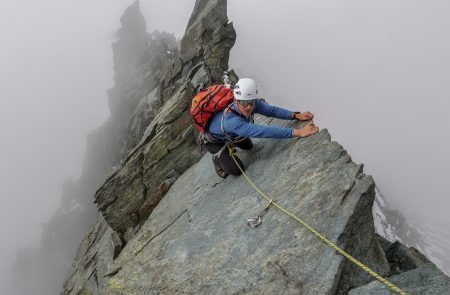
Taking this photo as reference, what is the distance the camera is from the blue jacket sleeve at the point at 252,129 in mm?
11398

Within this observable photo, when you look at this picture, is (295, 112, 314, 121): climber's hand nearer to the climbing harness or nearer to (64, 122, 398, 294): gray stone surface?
(64, 122, 398, 294): gray stone surface

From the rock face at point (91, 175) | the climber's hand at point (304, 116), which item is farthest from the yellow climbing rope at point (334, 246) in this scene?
the rock face at point (91, 175)

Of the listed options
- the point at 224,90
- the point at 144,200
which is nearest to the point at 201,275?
the point at 224,90

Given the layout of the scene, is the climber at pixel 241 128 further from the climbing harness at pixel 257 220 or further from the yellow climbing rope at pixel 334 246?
the climbing harness at pixel 257 220

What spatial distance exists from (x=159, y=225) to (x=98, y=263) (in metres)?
7.53

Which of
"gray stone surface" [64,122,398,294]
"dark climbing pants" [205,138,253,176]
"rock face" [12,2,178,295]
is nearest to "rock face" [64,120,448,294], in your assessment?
"gray stone surface" [64,122,398,294]

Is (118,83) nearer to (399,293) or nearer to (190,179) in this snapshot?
(190,179)

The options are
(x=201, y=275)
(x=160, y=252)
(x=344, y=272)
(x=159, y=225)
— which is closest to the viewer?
(x=344, y=272)

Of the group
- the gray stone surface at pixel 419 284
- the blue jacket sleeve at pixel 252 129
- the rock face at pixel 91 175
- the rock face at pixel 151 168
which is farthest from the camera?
the rock face at pixel 91 175

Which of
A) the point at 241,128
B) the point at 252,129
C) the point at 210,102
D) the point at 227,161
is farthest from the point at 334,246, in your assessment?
the point at 210,102

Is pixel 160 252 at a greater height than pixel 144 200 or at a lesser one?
greater

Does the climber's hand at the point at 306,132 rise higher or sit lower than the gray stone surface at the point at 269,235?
higher

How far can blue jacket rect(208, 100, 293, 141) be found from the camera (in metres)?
11.4

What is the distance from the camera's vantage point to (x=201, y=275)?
34.3 feet
